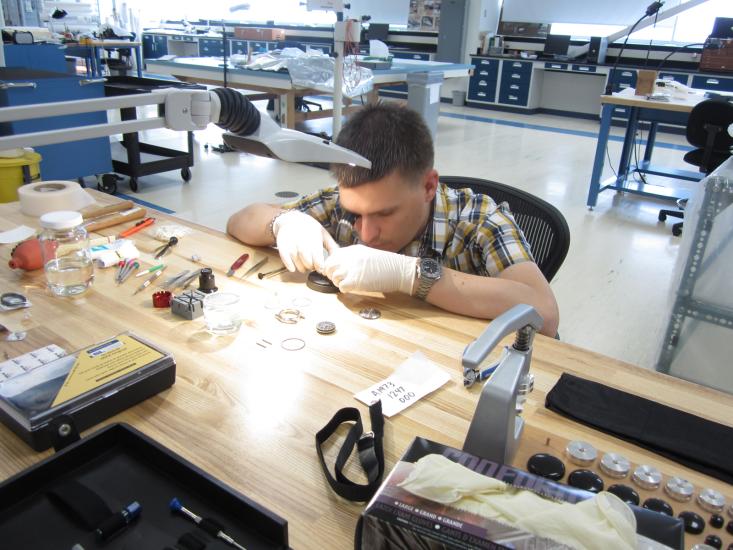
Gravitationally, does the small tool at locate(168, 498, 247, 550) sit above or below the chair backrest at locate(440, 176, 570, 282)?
below

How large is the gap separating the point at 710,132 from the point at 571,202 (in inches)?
39.7

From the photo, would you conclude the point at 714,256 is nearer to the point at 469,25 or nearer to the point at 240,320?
the point at 240,320

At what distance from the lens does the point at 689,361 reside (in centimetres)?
212

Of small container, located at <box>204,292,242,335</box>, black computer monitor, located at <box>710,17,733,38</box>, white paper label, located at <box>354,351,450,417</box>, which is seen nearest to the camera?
white paper label, located at <box>354,351,450,417</box>

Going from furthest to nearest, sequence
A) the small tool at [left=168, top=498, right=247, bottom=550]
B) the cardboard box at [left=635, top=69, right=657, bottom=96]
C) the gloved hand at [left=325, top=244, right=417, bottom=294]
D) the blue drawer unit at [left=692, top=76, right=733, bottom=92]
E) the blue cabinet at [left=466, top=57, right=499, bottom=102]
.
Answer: the blue cabinet at [left=466, top=57, right=499, bottom=102], the blue drawer unit at [left=692, top=76, right=733, bottom=92], the cardboard box at [left=635, top=69, right=657, bottom=96], the gloved hand at [left=325, top=244, right=417, bottom=294], the small tool at [left=168, top=498, right=247, bottom=550]

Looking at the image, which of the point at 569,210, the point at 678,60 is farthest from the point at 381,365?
the point at 678,60

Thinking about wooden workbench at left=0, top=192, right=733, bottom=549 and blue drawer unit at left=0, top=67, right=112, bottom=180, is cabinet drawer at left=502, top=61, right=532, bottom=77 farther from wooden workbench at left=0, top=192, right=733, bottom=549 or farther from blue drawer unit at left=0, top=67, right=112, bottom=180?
wooden workbench at left=0, top=192, right=733, bottom=549

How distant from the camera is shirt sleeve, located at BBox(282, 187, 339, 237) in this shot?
1.48 metres

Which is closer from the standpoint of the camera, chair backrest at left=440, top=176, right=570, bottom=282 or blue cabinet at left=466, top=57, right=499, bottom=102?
chair backrest at left=440, top=176, right=570, bottom=282

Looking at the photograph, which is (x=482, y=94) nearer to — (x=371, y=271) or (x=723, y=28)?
Result: (x=723, y=28)

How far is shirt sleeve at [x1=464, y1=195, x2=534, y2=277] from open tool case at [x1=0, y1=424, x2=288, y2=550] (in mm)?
801

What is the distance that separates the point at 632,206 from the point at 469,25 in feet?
17.4

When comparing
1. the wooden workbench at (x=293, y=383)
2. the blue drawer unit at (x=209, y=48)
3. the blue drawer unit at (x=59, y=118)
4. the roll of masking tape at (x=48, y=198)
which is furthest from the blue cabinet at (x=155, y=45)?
the wooden workbench at (x=293, y=383)

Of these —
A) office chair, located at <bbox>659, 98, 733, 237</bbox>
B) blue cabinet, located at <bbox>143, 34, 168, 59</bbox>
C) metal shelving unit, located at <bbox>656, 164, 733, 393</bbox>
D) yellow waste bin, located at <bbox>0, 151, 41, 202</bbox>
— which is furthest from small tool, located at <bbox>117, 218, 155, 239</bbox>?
blue cabinet, located at <bbox>143, 34, 168, 59</bbox>
